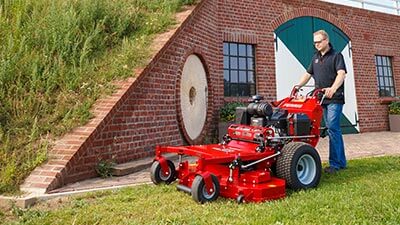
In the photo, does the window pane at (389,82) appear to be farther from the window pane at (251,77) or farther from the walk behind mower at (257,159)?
the walk behind mower at (257,159)

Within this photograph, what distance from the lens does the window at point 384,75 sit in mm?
12586

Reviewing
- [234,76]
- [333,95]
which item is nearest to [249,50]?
[234,76]

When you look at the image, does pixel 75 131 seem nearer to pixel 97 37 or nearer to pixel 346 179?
pixel 97 37

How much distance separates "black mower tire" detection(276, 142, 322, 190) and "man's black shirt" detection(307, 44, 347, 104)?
4.38 feet

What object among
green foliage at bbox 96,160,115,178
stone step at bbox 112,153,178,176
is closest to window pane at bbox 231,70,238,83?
stone step at bbox 112,153,178,176

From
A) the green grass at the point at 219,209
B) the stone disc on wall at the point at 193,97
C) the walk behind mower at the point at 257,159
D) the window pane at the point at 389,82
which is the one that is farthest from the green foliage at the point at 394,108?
the green grass at the point at 219,209

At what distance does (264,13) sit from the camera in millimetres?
10234

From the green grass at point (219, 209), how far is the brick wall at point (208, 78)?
719 mm

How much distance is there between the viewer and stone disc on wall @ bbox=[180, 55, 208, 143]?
699 centimetres

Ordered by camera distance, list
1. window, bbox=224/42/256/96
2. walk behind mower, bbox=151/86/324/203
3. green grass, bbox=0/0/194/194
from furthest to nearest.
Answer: window, bbox=224/42/256/96 → green grass, bbox=0/0/194/194 → walk behind mower, bbox=151/86/324/203

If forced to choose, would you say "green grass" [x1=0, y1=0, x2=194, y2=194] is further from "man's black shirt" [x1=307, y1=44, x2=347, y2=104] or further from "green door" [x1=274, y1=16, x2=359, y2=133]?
"green door" [x1=274, y1=16, x2=359, y2=133]

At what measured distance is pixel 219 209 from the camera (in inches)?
127

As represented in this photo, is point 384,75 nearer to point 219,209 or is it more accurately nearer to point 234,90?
point 234,90

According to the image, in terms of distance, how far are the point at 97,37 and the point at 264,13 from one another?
5509mm
